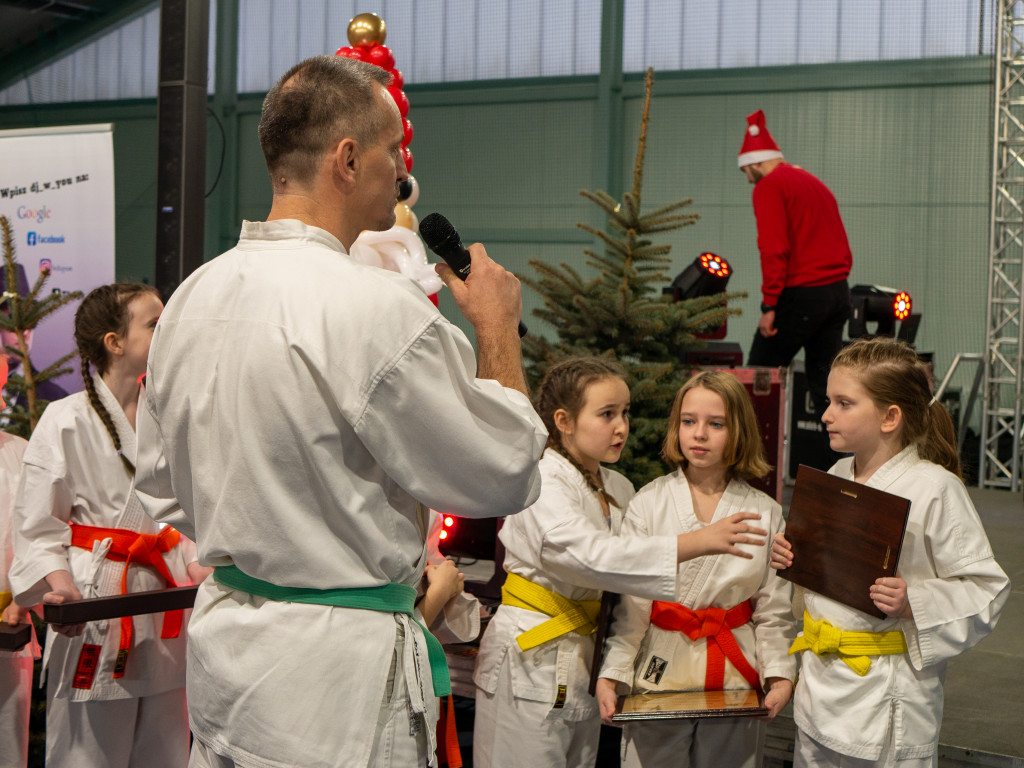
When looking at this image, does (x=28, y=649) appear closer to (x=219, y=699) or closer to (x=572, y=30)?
(x=219, y=699)

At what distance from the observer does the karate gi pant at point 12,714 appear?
2.72 metres

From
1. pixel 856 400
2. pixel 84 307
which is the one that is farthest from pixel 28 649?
pixel 856 400

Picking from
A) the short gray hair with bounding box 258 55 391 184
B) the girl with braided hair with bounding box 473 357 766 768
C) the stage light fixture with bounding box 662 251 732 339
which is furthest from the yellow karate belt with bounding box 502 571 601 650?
the stage light fixture with bounding box 662 251 732 339

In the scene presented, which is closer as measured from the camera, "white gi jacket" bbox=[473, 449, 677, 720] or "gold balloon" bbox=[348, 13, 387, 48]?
"white gi jacket" bbox=[473, 449, 677, 720]

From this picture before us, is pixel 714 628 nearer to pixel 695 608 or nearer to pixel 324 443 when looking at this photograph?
pixel 695 608

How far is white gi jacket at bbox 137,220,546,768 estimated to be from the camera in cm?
128

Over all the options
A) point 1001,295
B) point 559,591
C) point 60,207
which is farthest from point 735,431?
point 1001,295

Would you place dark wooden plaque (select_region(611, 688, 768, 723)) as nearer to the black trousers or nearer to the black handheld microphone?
the black handheld microphone

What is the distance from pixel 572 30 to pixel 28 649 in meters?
10.1

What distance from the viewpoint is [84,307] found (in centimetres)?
260

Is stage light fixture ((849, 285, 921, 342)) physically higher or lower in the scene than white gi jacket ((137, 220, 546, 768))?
higher

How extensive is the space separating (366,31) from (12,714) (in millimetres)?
2632

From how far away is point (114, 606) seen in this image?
2137 millimetres

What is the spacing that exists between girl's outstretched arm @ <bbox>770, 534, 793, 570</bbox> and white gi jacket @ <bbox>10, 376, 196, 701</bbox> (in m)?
1.44
